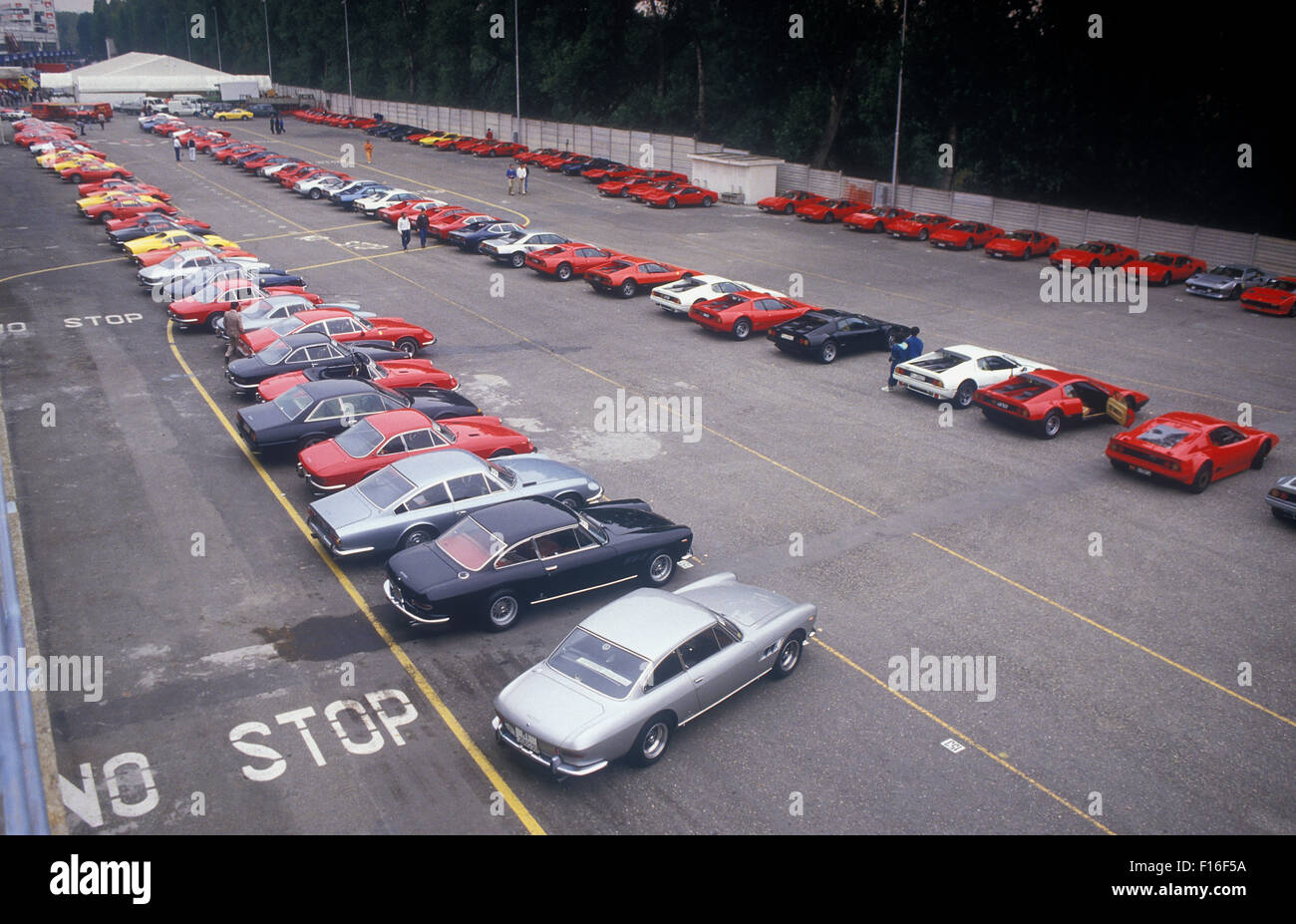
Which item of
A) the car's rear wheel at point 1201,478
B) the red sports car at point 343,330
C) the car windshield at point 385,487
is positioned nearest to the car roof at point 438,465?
the car windshield at point 385,487

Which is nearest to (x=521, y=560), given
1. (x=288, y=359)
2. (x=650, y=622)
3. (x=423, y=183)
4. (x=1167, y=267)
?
(x=650, y=622)

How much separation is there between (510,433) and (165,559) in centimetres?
576

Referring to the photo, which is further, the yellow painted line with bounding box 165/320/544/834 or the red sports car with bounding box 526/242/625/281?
the red sports car with bounding box 526/242/625/281

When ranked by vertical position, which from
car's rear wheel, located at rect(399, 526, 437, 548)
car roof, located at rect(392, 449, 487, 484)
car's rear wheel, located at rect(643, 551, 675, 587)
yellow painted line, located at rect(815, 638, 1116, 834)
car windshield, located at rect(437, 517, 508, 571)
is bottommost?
yellow painted line, located at rect(815, 638, 1116, 834)

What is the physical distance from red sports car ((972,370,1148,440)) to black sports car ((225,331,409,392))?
1296 centimetres

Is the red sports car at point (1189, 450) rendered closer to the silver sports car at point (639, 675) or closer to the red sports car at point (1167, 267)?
the silver sports car at point (639, 675)

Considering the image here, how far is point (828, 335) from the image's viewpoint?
24078 mm

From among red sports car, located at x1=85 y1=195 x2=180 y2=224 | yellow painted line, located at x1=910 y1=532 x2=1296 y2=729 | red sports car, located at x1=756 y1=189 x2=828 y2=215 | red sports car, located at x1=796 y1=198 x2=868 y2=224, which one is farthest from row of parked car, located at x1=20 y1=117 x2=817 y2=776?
red sports car, located at x1=756 y1=189 x2=828 y2=215

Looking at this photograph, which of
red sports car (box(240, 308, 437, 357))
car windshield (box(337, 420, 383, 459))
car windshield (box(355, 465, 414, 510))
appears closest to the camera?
car windshield (box(355, 465, 414, 510))

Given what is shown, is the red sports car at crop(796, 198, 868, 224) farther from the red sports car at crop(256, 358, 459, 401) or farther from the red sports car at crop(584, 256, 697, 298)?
the red sports car at crop(256, 358, 459, 401)

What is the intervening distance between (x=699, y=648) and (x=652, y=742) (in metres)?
1.11

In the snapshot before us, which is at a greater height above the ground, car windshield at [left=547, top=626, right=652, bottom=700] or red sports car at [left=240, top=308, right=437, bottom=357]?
red sports car at [left=240, top=308, right=437, bottom=357]

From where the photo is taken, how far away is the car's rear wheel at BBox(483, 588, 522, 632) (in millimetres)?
11961

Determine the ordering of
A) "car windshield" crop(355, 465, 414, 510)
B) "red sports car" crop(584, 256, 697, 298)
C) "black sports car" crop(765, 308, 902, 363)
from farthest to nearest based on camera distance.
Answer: "red sports car" crop(584, 256, 697, 298)
"black sports car" crop(765, 308, 902, 363)
"car windshield" crop(355, 465, 414, 510)
